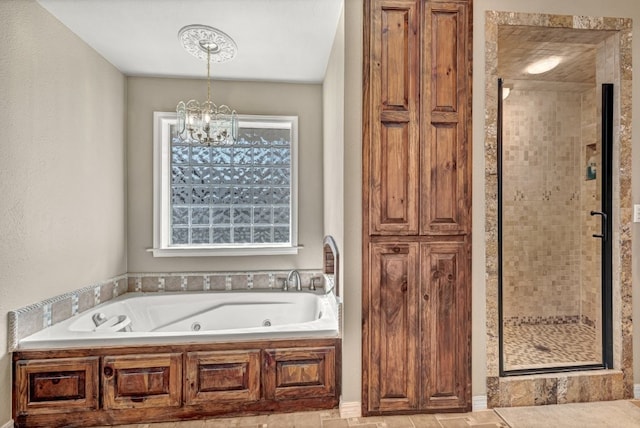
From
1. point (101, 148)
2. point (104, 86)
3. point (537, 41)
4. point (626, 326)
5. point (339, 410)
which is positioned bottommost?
point (339, 410)

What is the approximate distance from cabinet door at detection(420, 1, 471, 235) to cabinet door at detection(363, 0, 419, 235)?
0.08m

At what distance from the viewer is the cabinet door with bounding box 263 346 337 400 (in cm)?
222

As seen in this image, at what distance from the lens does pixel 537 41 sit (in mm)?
2521

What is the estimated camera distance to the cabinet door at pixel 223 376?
2.16 meters

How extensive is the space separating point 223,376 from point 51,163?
1.80 meters

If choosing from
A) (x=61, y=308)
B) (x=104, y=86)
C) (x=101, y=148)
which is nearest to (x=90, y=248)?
(x=61, y=308)

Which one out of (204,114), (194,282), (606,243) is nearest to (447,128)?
(606,243)

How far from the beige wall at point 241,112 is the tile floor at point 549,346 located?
1821 millimetres

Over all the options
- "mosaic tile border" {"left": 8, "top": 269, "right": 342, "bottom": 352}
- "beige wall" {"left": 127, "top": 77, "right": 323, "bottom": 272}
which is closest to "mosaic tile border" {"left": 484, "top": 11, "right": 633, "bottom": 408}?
"mosaic tile border" {"left": 8, "top": 269, "right": 342, "bottom": 352}

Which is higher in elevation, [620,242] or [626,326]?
[620,242]

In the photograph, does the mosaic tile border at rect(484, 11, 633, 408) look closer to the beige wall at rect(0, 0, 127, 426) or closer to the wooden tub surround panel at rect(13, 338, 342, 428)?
the wooden tub surround panel at rect(13, 338, 342, 428)

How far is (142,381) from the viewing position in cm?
213

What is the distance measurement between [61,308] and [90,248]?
509 millimetres

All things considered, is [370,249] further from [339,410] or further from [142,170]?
[142,170]
